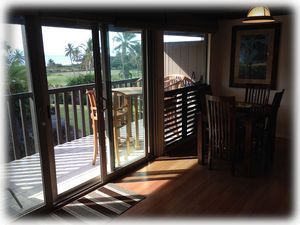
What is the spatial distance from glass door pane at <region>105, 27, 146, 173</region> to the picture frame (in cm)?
194

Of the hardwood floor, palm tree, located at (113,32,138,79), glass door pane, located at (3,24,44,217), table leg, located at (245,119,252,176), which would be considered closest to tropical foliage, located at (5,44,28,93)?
glass door pane, located at (3,24,44,217)

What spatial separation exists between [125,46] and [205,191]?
6.11ft

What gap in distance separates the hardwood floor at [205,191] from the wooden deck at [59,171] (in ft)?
1.44

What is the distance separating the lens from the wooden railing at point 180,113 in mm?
3965

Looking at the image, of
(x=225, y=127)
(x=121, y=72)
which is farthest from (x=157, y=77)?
(x=225, y=127)

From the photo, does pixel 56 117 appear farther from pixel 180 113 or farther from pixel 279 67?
pixel 279 67

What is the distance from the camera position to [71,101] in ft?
12.3

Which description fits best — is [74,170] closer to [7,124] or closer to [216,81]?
[7,124]

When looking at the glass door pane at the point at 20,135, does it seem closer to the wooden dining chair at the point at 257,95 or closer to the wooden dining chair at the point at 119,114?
the wooden dining chair at the point at 119,114

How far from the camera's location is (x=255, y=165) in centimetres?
332

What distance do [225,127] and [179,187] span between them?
866mm

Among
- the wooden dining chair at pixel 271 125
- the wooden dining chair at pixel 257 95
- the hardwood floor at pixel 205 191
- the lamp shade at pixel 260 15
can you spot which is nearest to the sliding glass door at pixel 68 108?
the hardwood floor at pixel 205 191

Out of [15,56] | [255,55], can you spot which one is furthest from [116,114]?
[255,55]

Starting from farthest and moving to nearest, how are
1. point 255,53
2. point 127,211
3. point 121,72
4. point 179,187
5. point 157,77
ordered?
point 255,53 → point 157,77 → point 121,72 → point 179,187 → point 127,211
